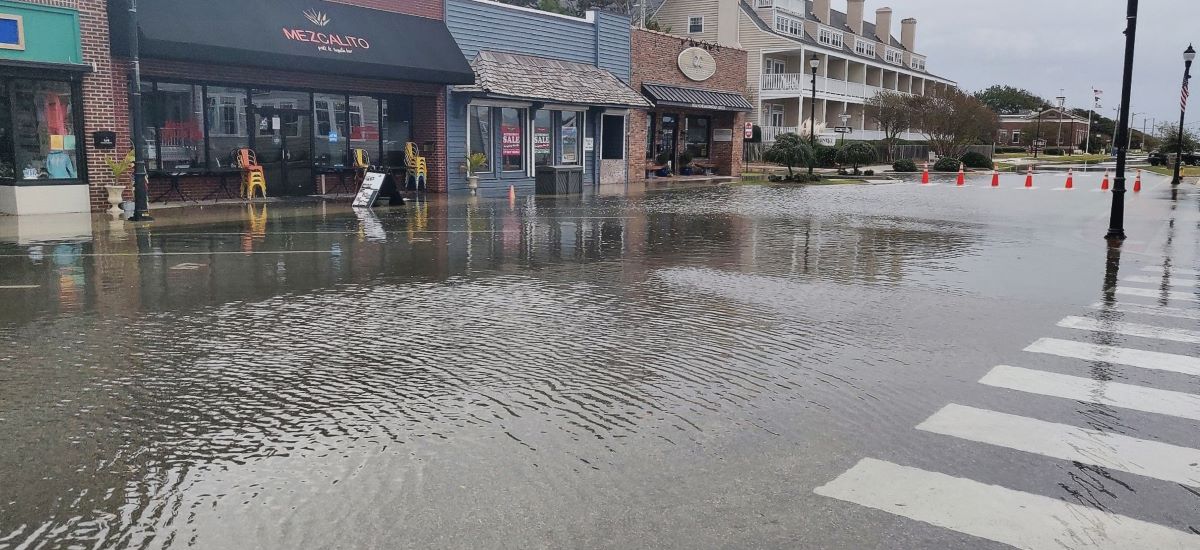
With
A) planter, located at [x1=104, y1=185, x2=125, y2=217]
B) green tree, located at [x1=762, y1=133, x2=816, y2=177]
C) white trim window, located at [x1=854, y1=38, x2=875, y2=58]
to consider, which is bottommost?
planter, located at [x1=104, y1=185, x2=125, y2=217]

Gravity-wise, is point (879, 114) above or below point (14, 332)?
above

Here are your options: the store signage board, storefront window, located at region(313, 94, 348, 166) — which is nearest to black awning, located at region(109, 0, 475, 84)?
storefront window, located at region(313, 94, 348, 166)

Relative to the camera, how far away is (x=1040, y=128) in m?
112

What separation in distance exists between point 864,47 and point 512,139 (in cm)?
5013

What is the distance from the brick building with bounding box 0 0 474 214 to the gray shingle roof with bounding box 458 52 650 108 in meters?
Answer: 1.35

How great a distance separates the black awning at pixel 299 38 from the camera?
19.2 m

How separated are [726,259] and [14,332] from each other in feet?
27.0

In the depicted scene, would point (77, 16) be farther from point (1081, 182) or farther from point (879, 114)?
point (879, 114)

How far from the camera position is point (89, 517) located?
394 centimetres

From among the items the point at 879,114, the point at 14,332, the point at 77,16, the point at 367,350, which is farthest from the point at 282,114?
the point at 879,114

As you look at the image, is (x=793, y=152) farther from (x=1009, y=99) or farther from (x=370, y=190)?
(x=1009, y=99)

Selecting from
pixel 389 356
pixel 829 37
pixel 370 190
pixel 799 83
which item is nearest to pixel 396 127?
pixel 370 190

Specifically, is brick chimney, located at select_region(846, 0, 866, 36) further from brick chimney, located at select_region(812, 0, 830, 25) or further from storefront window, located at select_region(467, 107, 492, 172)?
storefront window, located at select_region(467, 107, 492, 172)

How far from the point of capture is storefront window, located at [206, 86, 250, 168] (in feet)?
72.5
